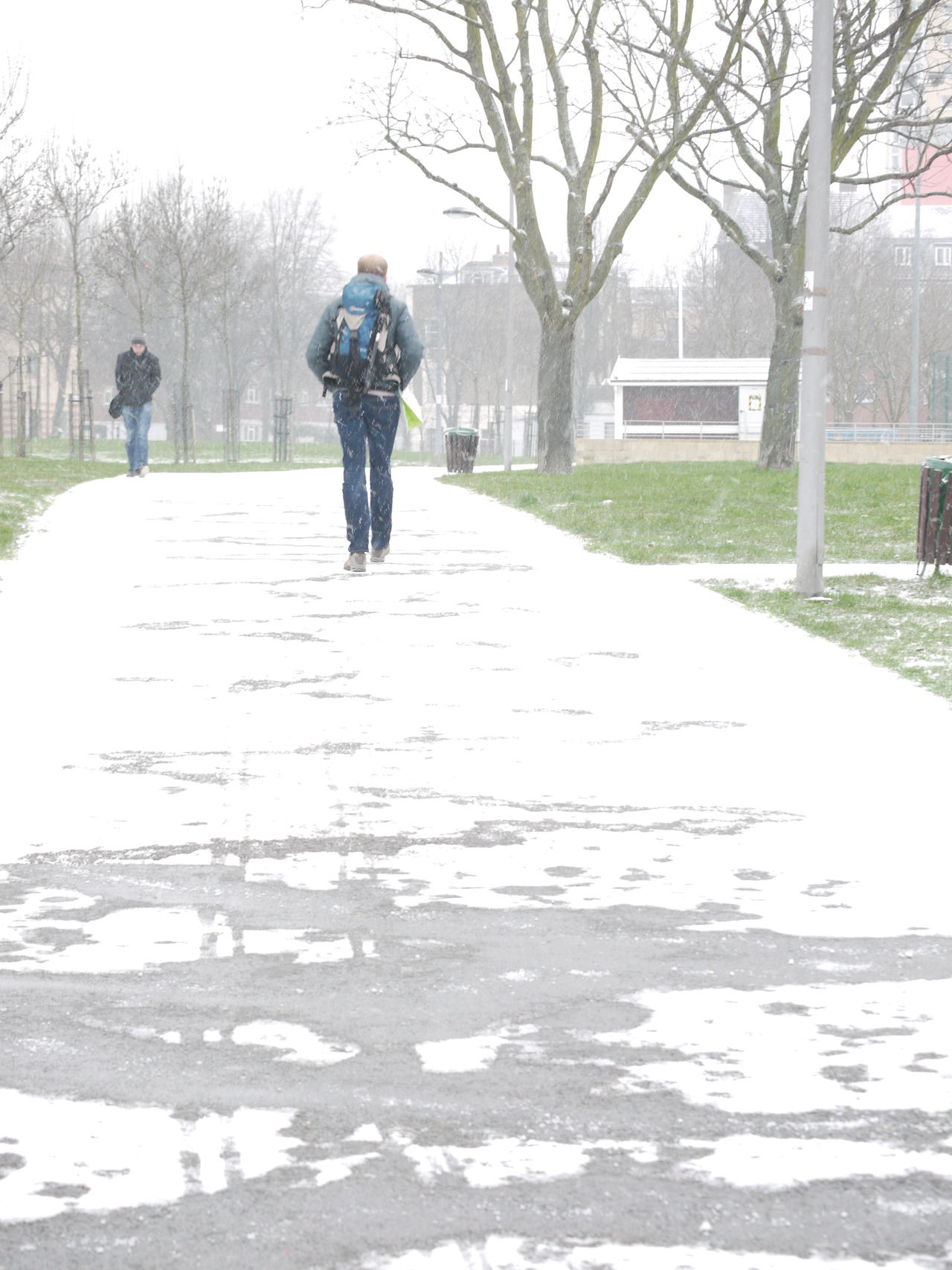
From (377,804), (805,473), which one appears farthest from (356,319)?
(377,804)

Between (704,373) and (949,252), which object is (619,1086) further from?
(949,252)

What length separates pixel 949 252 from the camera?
329 feet

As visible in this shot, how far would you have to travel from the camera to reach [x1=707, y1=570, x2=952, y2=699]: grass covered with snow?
25.3ft

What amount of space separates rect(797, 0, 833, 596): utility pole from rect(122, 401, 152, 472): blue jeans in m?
12.8

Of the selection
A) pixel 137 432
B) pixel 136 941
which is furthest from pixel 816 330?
pixel 137 432

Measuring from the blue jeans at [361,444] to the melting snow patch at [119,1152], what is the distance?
315 inches

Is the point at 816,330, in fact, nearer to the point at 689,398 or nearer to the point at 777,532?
the point at 777,532

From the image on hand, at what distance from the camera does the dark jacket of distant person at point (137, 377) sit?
70.3ft

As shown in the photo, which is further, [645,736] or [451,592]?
[451,592]

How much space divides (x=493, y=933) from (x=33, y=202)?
32.4m

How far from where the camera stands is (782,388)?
2831 centimetres

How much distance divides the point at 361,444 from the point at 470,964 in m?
7.55

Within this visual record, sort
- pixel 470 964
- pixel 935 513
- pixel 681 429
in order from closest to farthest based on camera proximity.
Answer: pixel 470 964
pixel 935 513
pixel 681 429

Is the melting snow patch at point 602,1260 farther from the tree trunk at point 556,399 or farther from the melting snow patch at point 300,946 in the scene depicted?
the tree trunk at point 556,399
